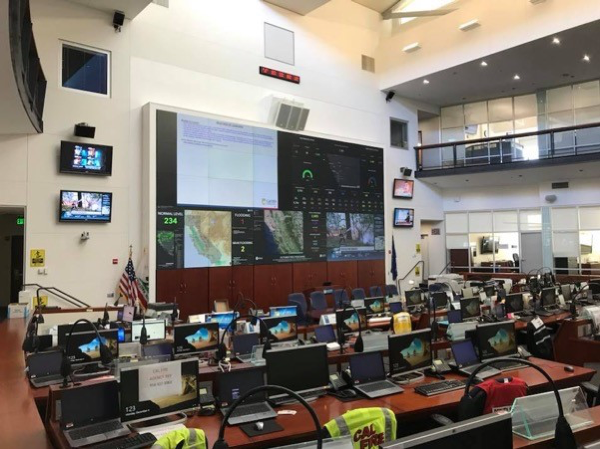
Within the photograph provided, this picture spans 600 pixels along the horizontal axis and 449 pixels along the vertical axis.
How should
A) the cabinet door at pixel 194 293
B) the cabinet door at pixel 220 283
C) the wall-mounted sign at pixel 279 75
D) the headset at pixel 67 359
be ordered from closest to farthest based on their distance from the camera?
the headset at pixel 67 359
the cabinet door at pixel 194 293
the cabinet door at pixel 220 283
the wall-mounted sign at pixel 279 75

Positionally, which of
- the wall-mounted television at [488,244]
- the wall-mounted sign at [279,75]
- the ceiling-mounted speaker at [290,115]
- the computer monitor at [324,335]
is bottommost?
the computer monitor at [324,335]

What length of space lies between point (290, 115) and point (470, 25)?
5.26 m

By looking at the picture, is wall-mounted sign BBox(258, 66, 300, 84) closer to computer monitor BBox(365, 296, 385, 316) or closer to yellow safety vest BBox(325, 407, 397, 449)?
computer monitor BBox(365, 296, 385, 316)

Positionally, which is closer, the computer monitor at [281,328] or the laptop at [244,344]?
the laptop at [244,344]

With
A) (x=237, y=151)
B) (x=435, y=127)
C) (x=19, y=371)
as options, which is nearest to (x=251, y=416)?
(x=19, y=371)

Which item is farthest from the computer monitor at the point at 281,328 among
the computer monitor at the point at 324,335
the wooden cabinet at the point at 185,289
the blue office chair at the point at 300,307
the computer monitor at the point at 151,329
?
the wooden cabinet at the point at 185,289

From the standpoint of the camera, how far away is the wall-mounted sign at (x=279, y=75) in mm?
11703

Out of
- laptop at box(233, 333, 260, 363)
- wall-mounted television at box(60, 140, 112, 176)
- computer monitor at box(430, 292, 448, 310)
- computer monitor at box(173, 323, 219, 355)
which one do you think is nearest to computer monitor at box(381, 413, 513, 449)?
laptop at box(233, 333, 260, 363)

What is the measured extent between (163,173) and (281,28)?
535cm

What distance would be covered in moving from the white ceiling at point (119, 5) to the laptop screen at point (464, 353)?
8233mm

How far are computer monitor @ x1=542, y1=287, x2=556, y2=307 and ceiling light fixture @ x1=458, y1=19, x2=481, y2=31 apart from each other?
7222 millimetres

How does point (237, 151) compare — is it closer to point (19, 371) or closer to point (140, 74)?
point (140, 74)

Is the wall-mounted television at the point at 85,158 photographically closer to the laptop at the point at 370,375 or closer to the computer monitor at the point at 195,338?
the computer monitor at the point at 195,338

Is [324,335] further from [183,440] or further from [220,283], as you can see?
[220,283]
